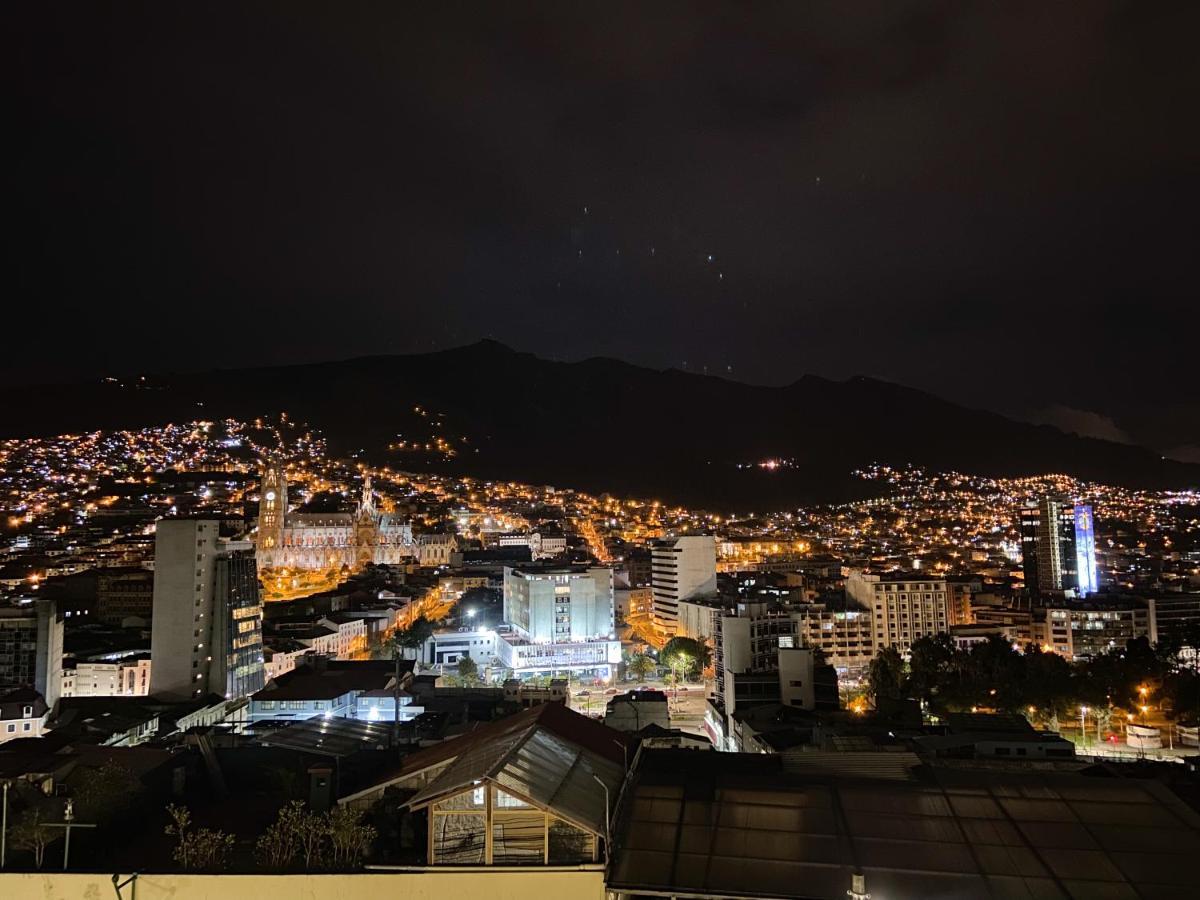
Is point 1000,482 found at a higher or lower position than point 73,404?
lower

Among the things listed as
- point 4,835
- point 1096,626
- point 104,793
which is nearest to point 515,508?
point 1096,626

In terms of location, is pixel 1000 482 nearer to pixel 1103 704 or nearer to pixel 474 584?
pixel 474 584

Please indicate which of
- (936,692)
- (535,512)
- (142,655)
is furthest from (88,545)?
(936,692)

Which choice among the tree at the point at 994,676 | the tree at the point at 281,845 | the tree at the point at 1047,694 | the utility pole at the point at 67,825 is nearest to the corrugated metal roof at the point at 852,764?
the tree at the point at 281,845

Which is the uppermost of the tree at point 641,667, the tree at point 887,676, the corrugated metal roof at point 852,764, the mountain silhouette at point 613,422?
the mountain silhouette at point 613,422

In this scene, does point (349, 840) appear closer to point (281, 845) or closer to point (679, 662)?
point (281, 845)

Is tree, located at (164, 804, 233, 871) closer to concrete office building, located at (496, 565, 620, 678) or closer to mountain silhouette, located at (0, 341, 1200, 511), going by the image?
concrete office building, located at (496, 565, 620, 678)

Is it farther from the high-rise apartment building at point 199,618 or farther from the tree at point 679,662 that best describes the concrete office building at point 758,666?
the high-rise apartment building at point 199,618
